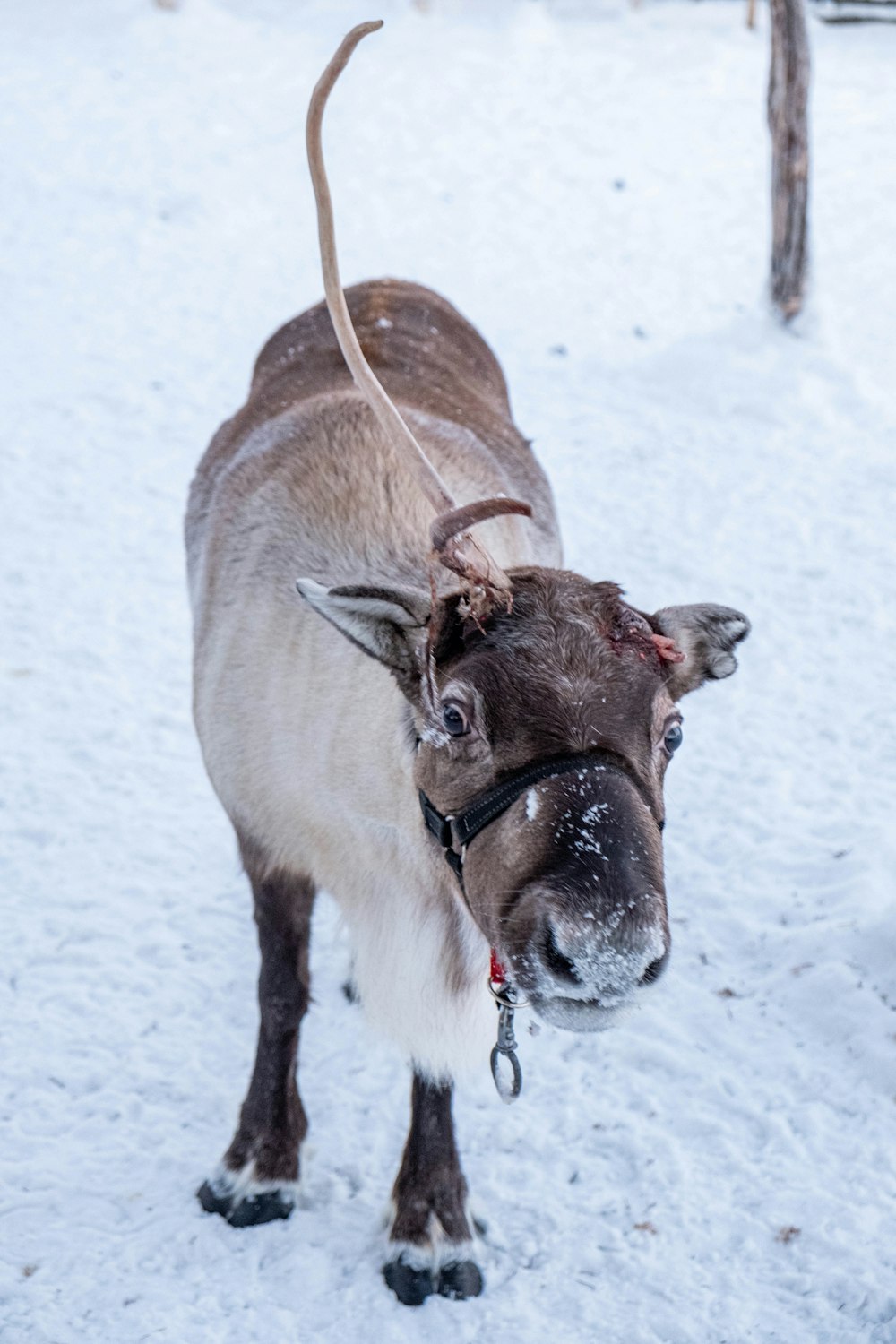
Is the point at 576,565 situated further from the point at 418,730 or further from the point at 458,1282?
the point at 418,730

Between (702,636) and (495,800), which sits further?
(702,636)

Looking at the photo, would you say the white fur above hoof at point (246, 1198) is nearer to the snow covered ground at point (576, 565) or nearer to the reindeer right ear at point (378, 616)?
the snow covered ground at point (576, 565)

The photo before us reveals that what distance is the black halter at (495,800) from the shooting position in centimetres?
199

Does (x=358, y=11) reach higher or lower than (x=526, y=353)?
higher

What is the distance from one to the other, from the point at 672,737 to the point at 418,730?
471mm

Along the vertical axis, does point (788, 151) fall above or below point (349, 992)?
above

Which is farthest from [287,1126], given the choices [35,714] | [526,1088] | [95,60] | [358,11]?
[358,11]

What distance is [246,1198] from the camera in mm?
3029

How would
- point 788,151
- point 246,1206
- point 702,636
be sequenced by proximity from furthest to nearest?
point 788,151
point 246,1206
point 702,636

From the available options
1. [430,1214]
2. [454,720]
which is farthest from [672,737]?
[430,1214]

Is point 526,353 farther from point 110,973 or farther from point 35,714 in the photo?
point 110,973

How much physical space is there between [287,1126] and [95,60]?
12339mm

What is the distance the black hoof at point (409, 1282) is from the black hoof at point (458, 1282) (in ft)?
0.09

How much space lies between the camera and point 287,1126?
10.3 ft
